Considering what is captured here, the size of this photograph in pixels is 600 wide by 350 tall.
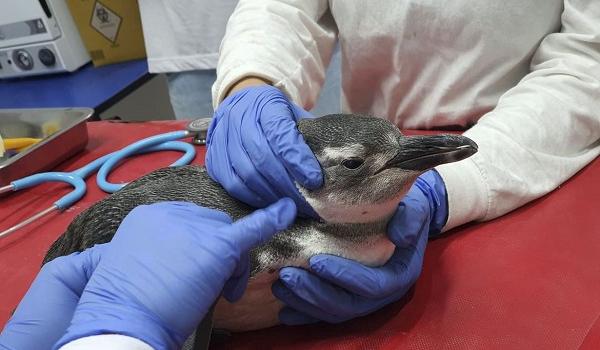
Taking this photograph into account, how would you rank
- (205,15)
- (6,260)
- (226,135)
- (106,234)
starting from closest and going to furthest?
(106,234)
(226,135)
(6,260)
(205,15)

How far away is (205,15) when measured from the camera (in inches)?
75.0

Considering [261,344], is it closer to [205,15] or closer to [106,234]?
[106,234]

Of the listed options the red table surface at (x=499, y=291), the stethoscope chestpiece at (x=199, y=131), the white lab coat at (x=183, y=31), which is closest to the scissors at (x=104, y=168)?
the stethoscope chestpiece at (x=199, y=131)

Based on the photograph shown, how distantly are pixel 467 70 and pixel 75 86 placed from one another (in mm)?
1700

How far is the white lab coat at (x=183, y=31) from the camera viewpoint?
1.89 meters

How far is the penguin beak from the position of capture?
59 centimetres

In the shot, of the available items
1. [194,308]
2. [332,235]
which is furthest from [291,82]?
[194,308]

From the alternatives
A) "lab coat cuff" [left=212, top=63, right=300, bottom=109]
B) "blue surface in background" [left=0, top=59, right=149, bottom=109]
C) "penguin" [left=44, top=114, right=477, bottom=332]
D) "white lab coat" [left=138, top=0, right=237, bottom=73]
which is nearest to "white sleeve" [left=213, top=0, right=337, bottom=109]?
"lab coat cuff" [left=212, top=63, right=300, bottom=109]

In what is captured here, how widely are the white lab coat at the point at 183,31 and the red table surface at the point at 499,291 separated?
1.21 metres

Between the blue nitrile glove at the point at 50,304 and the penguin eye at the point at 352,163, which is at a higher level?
the penguin eye at the point at 352,163

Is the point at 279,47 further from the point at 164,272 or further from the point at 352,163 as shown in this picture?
the point at 164,272

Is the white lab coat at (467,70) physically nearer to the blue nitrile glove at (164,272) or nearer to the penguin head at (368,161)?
the penguin head at (368,161)

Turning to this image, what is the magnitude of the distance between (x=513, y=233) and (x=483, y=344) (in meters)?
0.25

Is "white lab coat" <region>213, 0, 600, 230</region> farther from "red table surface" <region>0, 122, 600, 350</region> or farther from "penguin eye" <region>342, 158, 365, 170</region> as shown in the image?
"penguin eye" <region>342, 158, 365, 170</region>
